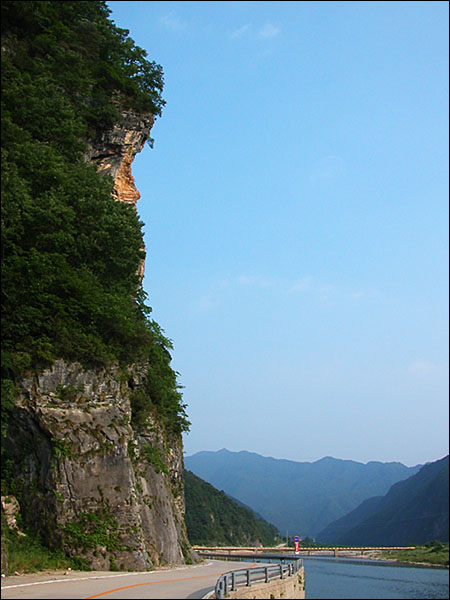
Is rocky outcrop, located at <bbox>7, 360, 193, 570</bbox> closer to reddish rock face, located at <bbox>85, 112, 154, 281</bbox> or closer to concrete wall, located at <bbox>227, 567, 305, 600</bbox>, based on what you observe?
concrete wall, located at <bbox>227, 567, 305, 600</bbox>

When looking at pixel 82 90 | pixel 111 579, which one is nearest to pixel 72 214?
pixel 82 90

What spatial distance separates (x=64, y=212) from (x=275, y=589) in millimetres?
15856

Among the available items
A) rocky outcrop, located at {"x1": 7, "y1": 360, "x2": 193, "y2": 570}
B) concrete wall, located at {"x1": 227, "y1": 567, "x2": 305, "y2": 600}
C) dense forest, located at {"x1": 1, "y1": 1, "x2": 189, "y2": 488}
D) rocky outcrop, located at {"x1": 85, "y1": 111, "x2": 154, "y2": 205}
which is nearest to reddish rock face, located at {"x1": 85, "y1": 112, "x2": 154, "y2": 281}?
rocky outcrop, located at {"x1": 85, "y1": 111, "x2": 154, "y2": 205}

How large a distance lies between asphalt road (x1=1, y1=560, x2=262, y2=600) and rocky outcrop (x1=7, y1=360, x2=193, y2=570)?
55.2 inches

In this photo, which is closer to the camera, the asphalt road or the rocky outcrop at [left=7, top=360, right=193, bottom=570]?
the asphalt road

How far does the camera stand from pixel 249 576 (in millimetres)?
17406

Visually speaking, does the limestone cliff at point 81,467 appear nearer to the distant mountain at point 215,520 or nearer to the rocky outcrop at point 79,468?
the rocky outcrop at point 79,468

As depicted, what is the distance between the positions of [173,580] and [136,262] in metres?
14.2

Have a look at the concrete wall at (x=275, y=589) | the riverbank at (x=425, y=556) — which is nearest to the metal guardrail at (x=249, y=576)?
the concrete wall at (x=275, y=589)

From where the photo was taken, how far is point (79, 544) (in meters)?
20.7

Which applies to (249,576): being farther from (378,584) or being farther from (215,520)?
(215,520)

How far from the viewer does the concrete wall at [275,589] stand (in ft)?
54.2

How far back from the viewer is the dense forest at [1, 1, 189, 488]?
22453mm

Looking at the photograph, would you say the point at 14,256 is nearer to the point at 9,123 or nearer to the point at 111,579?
the point at 9,123
